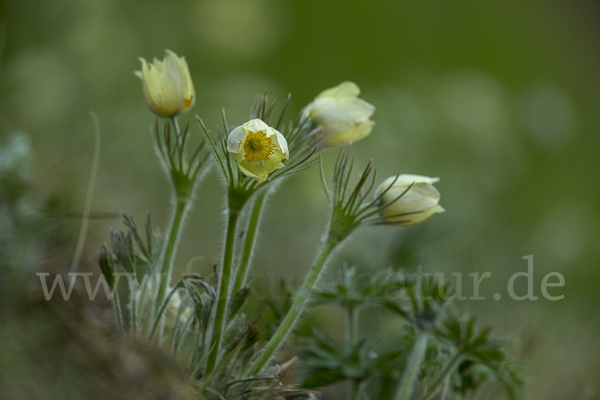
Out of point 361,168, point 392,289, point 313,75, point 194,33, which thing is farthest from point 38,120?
point 313,75

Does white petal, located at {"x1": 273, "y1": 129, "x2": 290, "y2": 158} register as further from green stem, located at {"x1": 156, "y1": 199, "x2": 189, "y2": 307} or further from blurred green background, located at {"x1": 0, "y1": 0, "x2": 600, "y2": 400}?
blurred green background, located at {"x1": 0, "y1": 0, "x2": 600, "y2": 400}

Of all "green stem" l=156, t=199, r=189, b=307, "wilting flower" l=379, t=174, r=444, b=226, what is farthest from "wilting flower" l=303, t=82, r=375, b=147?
"green stem" l=156, t=199, r=189, b=307

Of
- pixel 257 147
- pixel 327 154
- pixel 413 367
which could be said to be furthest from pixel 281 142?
pixel 327 154

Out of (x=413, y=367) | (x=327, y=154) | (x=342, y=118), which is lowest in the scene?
(x=413, y=367)

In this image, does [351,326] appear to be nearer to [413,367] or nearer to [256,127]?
[413,367]

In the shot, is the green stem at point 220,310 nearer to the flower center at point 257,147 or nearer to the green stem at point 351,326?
the flower center at point 257,147

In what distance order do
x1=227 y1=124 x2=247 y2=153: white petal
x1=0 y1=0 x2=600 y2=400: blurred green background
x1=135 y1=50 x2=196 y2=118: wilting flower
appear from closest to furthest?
x1=227 y1=124 x2=247 y2=153: white petal
x1=135 y1=50 x2=196 y2=118: wilting flower
x1=0 y1=0 x2=600 y2=400: blurred green background
